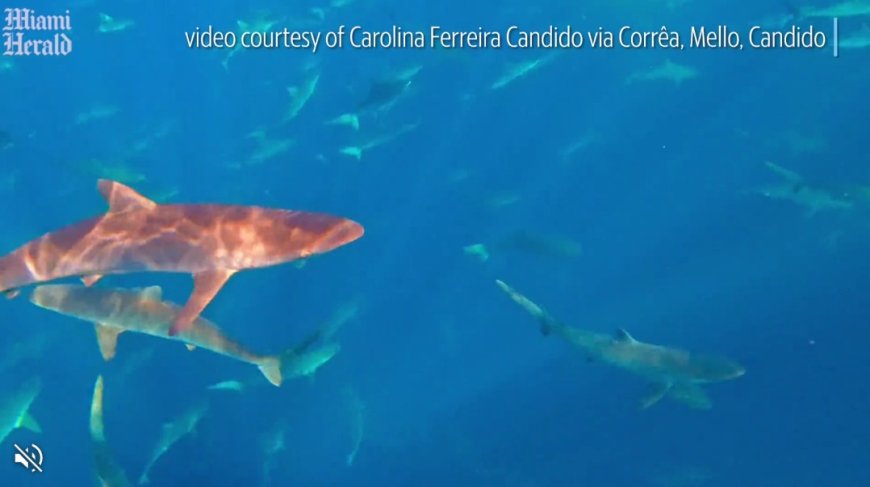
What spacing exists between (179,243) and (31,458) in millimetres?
5939

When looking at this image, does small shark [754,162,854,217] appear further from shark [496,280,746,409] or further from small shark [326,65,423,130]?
small shark [326,65,423,130]

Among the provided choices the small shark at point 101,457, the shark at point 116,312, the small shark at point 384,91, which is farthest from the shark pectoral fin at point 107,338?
the small shark at point 384,91

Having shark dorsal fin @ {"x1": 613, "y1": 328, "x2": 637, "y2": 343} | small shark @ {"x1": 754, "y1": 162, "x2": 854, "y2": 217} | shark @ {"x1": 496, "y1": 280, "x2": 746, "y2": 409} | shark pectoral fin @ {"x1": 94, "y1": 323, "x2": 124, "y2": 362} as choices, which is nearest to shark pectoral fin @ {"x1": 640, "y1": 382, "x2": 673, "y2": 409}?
shark @ {"x1": 496, "y1": 280, "x2": 746, "y2": 409}

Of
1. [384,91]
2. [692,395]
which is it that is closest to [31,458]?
[384,91]

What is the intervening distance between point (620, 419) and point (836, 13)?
28.6ft

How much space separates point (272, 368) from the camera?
7.30 meters

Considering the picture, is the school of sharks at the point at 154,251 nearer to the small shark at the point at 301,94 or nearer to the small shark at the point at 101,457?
the small shark at the point at 101,457

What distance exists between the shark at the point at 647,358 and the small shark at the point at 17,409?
574 centimetres

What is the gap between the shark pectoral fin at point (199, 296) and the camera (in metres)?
4.99

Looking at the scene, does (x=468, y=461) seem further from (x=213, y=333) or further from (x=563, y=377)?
(x=213, y=333)

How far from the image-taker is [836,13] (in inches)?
498

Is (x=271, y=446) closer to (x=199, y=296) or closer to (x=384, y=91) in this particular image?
(x=199, y=296)

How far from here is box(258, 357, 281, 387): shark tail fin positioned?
285 inches

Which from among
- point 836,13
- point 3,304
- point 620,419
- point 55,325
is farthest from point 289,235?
point 836,13
